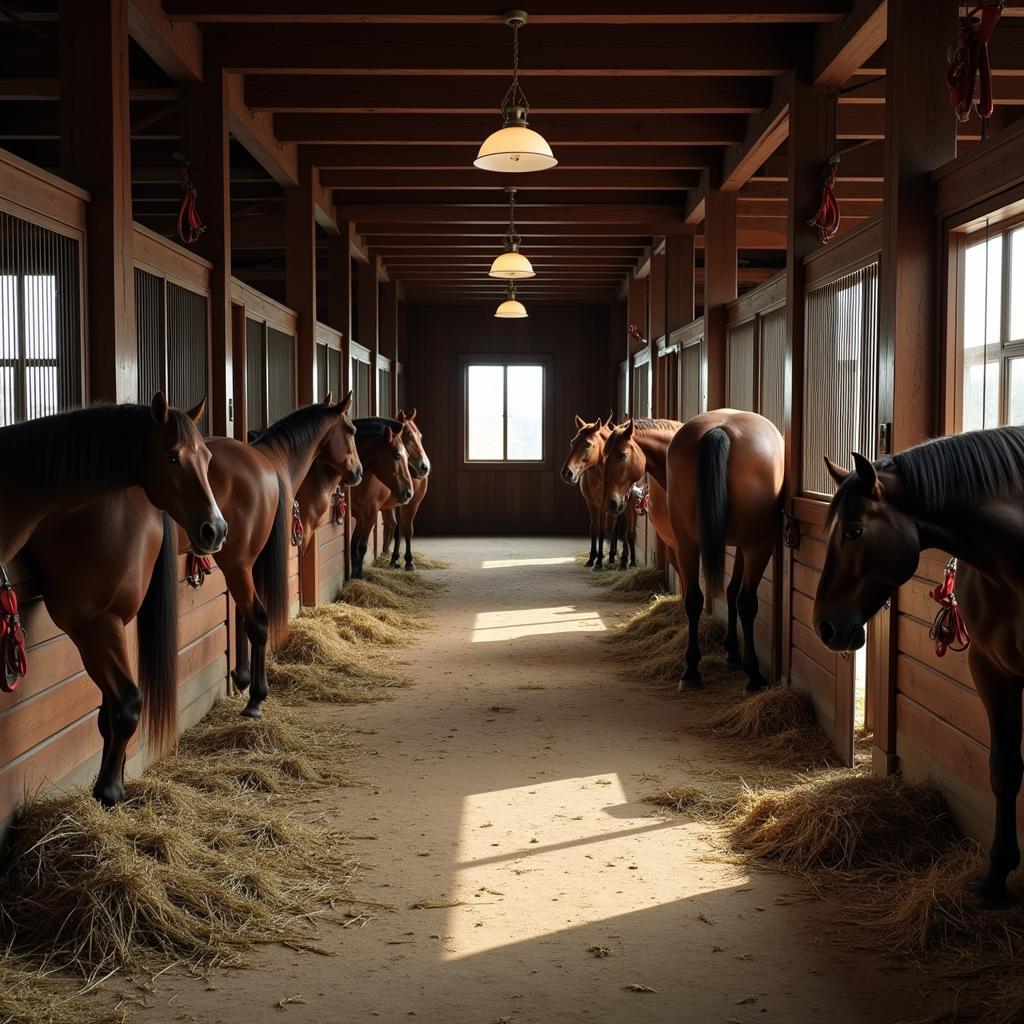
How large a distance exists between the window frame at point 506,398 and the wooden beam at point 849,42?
973 centimetres

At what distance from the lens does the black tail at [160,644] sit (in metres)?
3.21

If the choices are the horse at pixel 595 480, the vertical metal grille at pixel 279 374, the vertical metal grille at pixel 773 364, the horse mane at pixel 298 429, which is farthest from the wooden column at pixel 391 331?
the vertical metal grille at pixel 773 364

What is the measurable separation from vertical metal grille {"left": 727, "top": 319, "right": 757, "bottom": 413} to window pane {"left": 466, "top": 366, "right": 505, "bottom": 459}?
805 cm

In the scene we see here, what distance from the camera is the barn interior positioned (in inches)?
103

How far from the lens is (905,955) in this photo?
2467 millimetres

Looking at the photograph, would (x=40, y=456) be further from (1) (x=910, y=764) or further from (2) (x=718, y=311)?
(2) (x=718, y=311)

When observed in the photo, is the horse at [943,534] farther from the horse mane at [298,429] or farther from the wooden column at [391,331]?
the wooden column at [391,331]

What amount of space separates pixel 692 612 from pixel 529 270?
129 inches

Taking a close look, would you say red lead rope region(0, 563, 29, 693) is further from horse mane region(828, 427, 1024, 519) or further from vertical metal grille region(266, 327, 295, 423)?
vertical metal grille region(266, 327, 295, 423)

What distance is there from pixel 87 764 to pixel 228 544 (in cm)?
131

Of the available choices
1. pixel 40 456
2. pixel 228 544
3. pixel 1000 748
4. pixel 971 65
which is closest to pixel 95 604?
pixel 40 456

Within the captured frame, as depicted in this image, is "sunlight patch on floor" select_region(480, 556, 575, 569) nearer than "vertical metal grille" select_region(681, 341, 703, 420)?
No

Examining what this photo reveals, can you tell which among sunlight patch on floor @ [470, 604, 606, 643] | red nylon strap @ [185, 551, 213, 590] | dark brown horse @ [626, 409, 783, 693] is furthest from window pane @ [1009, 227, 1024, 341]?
sunlight patch on floor @ [470, 604, 606, 643]

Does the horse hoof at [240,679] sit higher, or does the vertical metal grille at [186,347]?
the vertical metal grille at [186,347]
